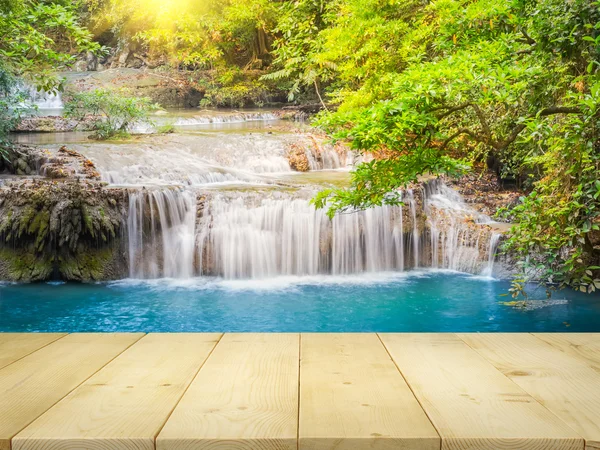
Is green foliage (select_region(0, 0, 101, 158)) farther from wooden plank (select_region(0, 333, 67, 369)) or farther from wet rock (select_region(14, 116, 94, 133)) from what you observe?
wooden plank (select_region(0, 333, 67, 369))

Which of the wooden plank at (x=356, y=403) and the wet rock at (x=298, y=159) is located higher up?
the wet rock at (x=298, y=159)

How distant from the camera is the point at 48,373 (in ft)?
4.25

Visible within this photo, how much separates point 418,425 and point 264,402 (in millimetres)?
287

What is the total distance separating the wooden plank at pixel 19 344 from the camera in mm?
1418

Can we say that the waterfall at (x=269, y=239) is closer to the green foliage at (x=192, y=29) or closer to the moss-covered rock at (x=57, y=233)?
the moss-covered rock at (x=57, y=233)

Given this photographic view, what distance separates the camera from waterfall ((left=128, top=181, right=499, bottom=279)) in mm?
6277

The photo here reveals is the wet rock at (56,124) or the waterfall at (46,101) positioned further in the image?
the waterfall at (46,101)

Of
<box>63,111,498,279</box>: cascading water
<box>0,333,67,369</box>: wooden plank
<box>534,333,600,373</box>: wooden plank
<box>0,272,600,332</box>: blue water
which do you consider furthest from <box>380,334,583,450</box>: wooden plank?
<box>63,111,498,279</box>: cascading water

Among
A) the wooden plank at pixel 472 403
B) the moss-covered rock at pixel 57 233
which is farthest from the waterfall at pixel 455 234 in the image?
the wooden plank at pixel 472 403

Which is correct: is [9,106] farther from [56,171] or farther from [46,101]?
[46,101]

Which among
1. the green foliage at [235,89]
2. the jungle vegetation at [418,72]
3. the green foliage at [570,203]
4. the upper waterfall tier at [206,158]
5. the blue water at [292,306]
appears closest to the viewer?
the green foliage at [570,203]

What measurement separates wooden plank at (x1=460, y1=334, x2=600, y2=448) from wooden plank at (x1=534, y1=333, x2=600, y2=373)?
0.02 metres

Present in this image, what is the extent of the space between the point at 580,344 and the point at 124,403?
3.63 feet

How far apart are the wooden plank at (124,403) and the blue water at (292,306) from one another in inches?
134
